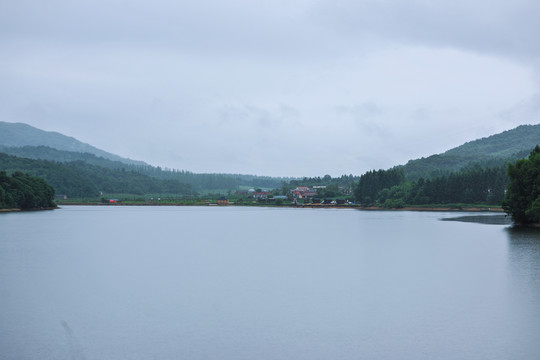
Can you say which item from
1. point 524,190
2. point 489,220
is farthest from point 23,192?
point 524,190

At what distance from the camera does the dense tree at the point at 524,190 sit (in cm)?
5438

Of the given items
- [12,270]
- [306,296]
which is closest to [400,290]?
[306,296]

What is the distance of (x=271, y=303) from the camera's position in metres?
20.5

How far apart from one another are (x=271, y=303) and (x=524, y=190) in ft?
148

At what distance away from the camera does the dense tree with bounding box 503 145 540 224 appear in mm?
54375

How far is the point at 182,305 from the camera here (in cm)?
2014

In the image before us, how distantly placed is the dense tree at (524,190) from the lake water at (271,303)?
1669 centimetres

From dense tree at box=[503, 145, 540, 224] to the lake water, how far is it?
16686 millimetres

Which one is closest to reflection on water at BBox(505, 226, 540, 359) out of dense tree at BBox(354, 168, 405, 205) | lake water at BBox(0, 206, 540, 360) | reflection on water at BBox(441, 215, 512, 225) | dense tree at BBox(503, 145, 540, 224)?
lake water at BBox(0, 206, 540, 360)

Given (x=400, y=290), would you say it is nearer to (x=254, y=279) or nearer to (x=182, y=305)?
(x=254, y=279)

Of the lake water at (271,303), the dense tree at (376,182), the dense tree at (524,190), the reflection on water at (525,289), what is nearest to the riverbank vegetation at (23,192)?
the lake water at (271,303)

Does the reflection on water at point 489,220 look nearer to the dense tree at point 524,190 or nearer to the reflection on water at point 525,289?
the dense tree at point 524,190

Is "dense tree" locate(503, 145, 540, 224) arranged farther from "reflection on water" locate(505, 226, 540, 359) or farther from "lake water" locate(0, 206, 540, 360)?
"lake water" locate(0, 206, 540, 360)

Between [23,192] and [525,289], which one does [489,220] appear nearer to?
[525,289]
